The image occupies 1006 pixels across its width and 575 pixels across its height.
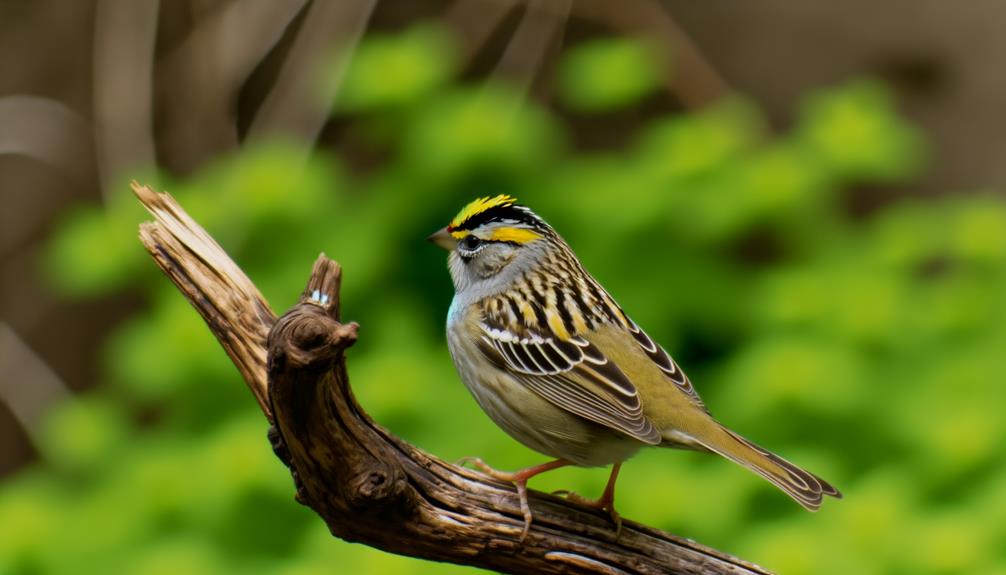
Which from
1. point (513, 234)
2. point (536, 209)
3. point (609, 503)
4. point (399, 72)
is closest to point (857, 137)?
point (536, 209)

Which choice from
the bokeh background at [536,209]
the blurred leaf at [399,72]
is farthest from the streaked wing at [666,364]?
the blurred leaf at [399,72]

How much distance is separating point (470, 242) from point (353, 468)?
115cm

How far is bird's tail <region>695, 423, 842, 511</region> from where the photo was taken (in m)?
3.55

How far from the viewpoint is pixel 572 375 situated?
380 centimetres

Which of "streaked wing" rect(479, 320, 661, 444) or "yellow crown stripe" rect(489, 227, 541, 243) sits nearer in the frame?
"streaked wing" rect(479, 320, 661, 444)

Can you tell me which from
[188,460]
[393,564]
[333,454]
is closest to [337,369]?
[333,454]

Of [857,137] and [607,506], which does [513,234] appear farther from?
[857,137]

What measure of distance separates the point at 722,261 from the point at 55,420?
3467mm

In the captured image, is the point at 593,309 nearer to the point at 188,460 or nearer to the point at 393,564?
the point at 393,564

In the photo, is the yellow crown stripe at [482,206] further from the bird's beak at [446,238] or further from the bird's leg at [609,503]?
the bird's leg at [609,503]

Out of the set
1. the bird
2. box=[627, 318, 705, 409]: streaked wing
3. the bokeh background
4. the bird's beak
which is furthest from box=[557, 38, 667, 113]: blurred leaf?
box=[627, 318, 705, 409]: streaked wing

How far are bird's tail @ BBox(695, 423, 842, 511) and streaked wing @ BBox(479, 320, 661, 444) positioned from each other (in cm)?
20

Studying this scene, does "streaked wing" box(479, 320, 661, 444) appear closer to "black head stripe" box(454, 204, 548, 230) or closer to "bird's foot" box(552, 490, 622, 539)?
"bird's foot" box(552, 490, 622, 539)

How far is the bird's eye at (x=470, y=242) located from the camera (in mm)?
4133
